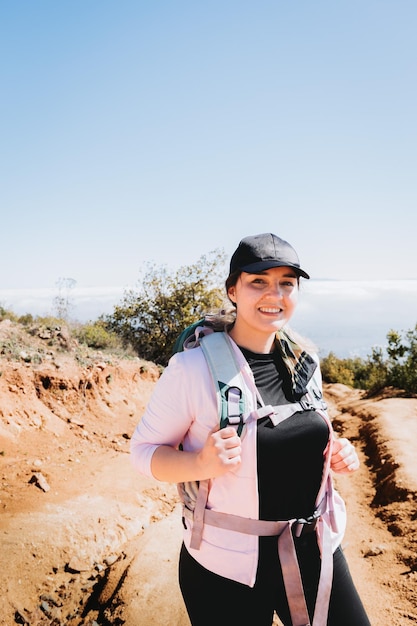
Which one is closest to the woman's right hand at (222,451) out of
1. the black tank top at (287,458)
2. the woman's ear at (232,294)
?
the black tank top at (287,458)

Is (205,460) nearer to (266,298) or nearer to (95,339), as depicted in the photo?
(266,298)

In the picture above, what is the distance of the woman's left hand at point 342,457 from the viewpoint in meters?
1.86

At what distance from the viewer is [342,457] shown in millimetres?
1856

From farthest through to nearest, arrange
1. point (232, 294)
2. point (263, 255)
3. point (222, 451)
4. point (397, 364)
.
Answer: point (397, 364) → point (232, 294) → point (263, 255) → point (222, 451)

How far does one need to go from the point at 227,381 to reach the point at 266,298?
0.42m

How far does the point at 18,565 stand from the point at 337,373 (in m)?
19.2

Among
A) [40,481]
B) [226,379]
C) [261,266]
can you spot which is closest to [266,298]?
[261,266]

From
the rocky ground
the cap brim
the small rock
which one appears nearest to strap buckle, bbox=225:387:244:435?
the cap brim

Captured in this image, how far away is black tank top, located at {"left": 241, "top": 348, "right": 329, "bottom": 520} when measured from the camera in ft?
5.41

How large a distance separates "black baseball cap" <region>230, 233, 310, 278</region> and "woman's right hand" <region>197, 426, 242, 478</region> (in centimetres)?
70

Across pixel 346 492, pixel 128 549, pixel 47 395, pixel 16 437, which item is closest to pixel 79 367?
pixel 47 395

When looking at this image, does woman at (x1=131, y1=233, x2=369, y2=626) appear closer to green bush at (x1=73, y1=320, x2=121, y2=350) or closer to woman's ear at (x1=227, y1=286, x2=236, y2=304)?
woman's ear at (x1=227, y1=286, x2=236, y2=304)

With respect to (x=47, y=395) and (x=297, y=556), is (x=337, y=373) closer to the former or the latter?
(x=47, y=395)

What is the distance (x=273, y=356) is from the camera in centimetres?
203
